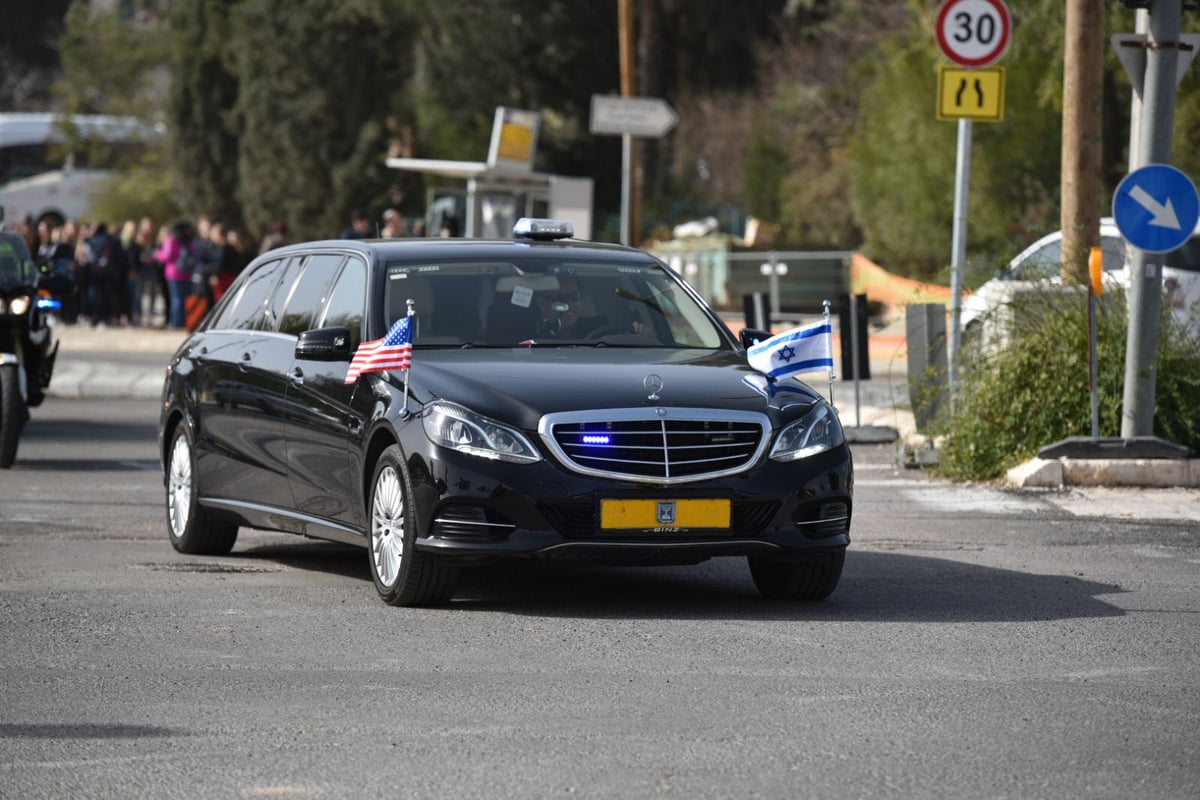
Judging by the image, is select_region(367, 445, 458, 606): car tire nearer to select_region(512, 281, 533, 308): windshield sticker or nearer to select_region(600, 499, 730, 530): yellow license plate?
select_region(600, 499, 730, 530): yellow license plate

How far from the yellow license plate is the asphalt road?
401mm

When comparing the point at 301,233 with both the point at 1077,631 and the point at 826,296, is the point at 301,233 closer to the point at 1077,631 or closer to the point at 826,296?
the point at 826,296

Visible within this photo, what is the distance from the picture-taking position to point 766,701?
7.30 meters

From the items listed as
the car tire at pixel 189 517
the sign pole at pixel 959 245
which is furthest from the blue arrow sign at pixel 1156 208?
the car tire at pixel 189 517

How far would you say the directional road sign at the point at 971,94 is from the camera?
1666cm

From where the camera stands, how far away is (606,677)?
7.76 metres

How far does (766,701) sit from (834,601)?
257cm

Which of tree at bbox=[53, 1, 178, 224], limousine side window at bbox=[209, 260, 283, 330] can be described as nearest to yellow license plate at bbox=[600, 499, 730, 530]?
limousine side window at bbox=[209, 260, 283, 330]

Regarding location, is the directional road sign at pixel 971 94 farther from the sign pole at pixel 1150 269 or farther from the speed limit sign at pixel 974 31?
the sign pole at pixel 1150 269

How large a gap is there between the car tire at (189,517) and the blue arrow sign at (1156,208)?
240 inches

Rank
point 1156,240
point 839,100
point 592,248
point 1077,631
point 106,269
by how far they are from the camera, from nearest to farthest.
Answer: point 1077,631 < point 592,248 < point 1156,240 < point 106,269 < point 839,100

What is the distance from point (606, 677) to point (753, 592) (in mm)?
2586

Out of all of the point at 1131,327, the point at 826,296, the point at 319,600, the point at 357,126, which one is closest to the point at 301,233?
the point at 357,126

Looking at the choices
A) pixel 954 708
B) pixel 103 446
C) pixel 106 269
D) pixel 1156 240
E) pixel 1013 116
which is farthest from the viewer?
pixel 106 269
